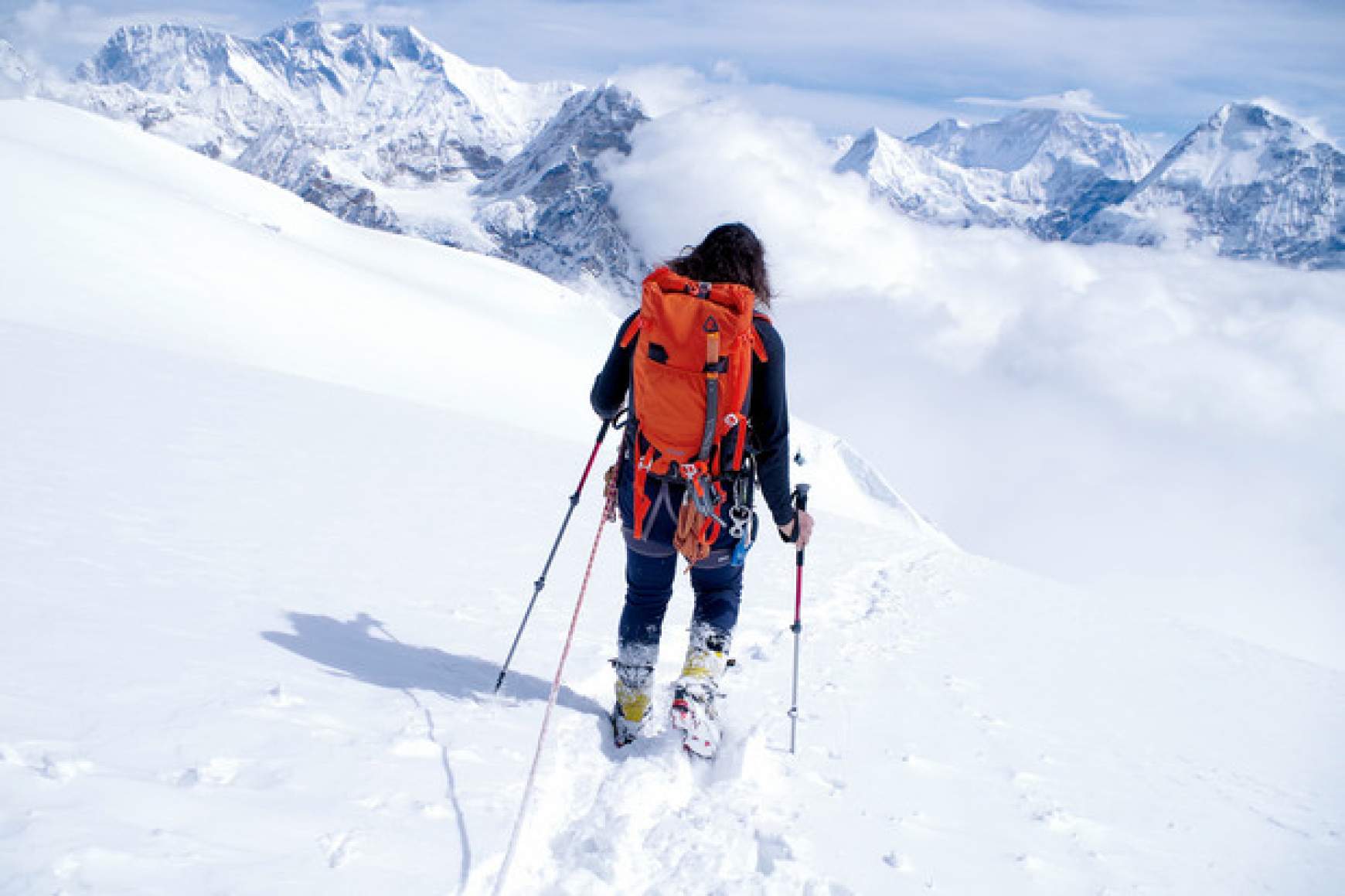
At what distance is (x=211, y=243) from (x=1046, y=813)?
31458mm

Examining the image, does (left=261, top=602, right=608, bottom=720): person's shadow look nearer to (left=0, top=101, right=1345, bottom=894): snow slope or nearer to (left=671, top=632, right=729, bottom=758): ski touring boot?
(left=0, top=101, right=1345, bottom=894): snow slope

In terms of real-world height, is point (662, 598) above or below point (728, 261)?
below

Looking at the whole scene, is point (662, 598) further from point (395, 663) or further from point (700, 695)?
point (395, 663)

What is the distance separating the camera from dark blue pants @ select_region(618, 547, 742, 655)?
4.62 meters

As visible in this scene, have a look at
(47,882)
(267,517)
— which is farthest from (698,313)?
(267,517)

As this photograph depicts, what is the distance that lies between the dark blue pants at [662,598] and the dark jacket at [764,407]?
10.8 inches

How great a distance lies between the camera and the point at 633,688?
466 centimetres

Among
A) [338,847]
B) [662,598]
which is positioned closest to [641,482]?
[662,598]

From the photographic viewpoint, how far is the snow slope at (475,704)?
3.08 m

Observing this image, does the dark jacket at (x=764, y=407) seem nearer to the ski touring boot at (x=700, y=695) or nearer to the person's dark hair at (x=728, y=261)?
the person's dark hair at (x=728, y=261)

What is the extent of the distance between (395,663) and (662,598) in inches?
72.1

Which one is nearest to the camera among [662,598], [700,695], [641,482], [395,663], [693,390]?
[693,390]

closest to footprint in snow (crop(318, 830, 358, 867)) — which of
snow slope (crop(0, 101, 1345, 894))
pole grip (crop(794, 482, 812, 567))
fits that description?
snow slope (crop(0, 101, 1345, 894))

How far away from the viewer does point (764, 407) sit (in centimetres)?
425
